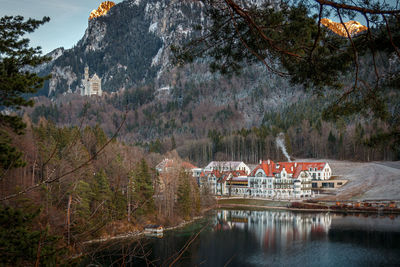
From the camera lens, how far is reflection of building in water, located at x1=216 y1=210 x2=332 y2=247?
24.7m

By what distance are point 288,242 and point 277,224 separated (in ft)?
20.0

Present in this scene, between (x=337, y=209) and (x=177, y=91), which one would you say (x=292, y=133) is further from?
(x=177, y=91)

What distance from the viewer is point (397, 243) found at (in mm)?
22016

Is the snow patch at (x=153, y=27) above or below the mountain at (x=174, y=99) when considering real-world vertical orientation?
above

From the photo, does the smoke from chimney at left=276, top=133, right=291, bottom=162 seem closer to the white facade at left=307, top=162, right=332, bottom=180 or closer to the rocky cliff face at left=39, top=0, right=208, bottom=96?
the white facade at left=307, top=162, right=332, bottom=180

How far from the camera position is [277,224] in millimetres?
29391

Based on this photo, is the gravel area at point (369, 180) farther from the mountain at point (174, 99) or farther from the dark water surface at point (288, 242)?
the dark water surface at point (288, 242)

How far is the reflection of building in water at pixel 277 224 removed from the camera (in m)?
24.7

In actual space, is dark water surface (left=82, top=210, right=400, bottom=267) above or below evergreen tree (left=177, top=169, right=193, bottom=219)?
below

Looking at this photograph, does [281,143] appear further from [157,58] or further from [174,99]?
[157,58]

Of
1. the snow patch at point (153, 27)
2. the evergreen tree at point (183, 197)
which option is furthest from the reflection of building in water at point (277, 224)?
the snow patch at point (153, 27)

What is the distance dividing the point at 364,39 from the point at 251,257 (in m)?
→ 17.4

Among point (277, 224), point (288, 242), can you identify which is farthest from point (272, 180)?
point (288, 242)

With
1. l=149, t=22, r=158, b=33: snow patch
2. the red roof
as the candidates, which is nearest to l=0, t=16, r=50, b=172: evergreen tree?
the red roof
